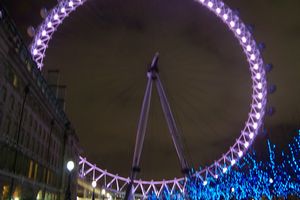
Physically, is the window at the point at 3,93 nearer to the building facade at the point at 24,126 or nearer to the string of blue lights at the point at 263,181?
the building facade at the point at 24,126

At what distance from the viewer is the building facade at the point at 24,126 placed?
Result: 33000 mm

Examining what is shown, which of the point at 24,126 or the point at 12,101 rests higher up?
the point at 12,101

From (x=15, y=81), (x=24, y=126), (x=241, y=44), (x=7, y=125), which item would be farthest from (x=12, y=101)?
(x=241, y=44)

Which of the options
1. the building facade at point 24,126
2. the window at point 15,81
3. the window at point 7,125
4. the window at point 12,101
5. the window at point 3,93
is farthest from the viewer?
the window at point 15,81

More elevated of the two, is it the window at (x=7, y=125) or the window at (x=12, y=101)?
the window at (x=12, y=101)

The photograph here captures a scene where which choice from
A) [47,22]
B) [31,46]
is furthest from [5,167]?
[47,22]

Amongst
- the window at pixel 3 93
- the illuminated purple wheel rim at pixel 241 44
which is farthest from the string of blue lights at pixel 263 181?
the window at pixel 3 93

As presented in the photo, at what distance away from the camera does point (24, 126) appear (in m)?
38.5

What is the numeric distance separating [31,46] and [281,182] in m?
38.5

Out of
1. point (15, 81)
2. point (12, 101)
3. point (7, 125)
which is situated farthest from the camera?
point (15, 81)

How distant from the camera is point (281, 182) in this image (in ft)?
190

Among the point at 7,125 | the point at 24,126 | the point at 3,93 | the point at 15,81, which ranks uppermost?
the point at 15,81

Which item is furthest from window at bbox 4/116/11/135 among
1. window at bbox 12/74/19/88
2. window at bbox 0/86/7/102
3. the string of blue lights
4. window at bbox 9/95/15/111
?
the string of blue lights

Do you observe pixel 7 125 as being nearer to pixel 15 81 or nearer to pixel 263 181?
pixel 15 81
